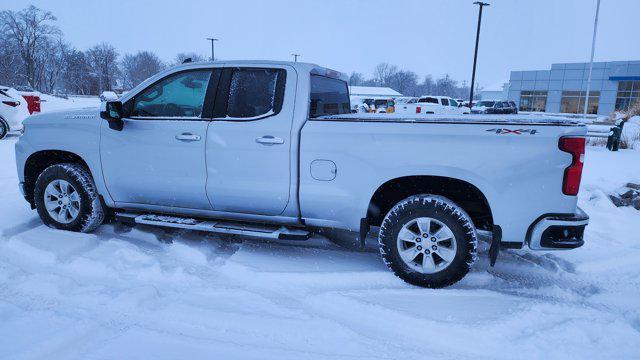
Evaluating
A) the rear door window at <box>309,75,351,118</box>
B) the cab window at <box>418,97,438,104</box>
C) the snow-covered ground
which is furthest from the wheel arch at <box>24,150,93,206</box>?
the cab window at <box>418,97,438,104</box>

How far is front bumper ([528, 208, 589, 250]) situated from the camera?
3.29m

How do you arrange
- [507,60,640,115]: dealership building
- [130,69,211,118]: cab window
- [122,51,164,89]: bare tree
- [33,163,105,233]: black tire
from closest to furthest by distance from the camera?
[130,69,211,118]: cab window
[33,163,105,233]: black tire
[507,60,640,115]: dealership building
[122,51,164,89]: bare tree

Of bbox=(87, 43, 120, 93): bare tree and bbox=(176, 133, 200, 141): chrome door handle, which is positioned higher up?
bbox=(87, 43, 120, 93): bare tree

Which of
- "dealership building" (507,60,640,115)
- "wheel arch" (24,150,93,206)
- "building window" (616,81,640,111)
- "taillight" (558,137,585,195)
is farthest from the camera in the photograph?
"dealership building" (507,60,640,115)

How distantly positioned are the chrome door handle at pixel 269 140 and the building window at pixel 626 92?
53.2 m

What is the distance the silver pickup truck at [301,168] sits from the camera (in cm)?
333

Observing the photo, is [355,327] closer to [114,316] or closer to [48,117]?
[114,316]

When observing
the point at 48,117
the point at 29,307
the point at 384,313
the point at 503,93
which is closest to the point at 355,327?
the point at 384,313

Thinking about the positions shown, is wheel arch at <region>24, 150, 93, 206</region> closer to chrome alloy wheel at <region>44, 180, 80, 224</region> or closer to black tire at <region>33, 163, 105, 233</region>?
black tire at <region>33, 163, 105, 233</region>

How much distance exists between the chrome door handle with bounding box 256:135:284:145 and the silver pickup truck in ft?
0.03

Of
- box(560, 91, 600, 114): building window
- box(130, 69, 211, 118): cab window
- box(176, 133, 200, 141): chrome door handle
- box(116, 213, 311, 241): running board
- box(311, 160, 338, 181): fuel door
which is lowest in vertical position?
box(116, 213, 311, 241): running board

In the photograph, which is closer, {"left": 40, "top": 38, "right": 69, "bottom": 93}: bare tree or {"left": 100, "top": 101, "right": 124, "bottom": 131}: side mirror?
{"left": 100, "top": 101, "right": 124, "bottom": 131}: side mirror

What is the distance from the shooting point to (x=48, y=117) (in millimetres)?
4711

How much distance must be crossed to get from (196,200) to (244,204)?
526 mm
